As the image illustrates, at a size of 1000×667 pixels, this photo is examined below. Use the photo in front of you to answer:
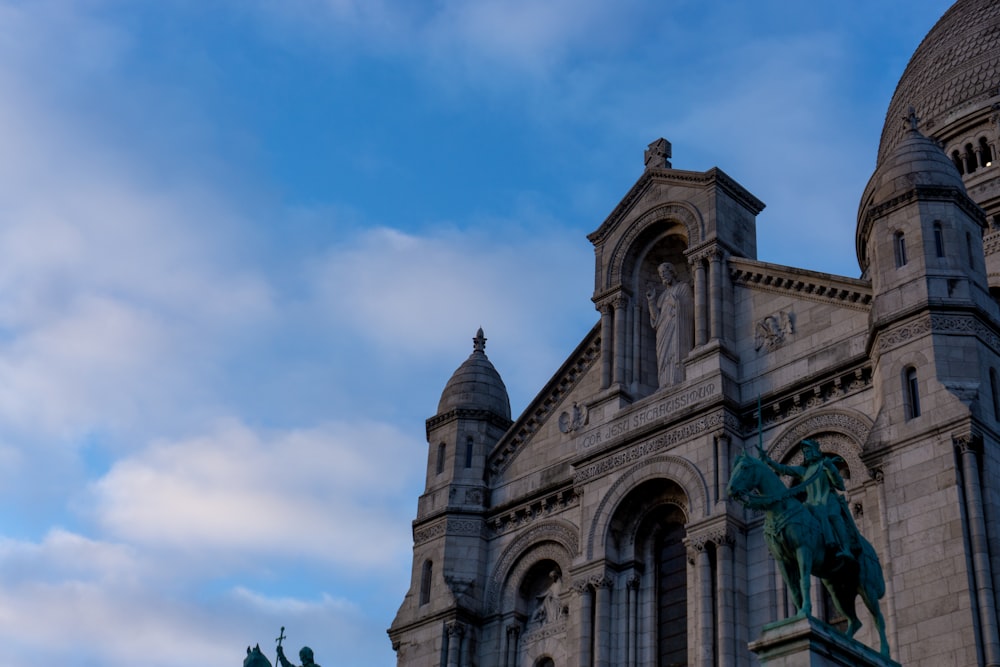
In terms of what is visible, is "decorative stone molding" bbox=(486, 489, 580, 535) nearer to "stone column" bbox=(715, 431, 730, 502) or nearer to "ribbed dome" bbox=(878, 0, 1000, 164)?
"stone column" bbox=(715, 431, 730, 502)

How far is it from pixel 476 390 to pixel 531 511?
4.39 metres

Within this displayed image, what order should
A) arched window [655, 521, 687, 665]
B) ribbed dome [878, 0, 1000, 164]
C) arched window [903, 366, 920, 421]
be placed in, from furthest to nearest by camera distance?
ribbed dome [878, 0, 1000, 164]
arched window [655, 521, 687, 665]
arched window [903, 366, 920, 421]

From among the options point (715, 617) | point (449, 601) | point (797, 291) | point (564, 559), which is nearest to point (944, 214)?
point (797, 291)

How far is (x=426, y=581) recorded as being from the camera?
1480 inches

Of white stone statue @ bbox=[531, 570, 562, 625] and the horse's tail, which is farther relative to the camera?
white stone statue @ bbox=[531, 570, 562, 625]

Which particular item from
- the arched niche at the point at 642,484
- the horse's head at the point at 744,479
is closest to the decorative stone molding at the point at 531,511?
the arched niche at the point at 642,484

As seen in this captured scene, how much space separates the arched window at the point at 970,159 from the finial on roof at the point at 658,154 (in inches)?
602

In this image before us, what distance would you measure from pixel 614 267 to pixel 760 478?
15.3 meters

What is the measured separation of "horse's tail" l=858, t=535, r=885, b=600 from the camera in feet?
80.6

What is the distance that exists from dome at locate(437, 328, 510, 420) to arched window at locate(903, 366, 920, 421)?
518 inches

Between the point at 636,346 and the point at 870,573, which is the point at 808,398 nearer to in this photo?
the point at 636,346

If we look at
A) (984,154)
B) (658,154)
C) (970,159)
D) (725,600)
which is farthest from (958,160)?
(725,600)

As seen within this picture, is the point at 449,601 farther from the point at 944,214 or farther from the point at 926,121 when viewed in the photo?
the point at 926,121

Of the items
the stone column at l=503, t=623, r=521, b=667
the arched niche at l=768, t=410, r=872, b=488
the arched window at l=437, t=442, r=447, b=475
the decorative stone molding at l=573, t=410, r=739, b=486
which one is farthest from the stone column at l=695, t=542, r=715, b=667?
the arched window at l=437, t=442, r=447, b=475
